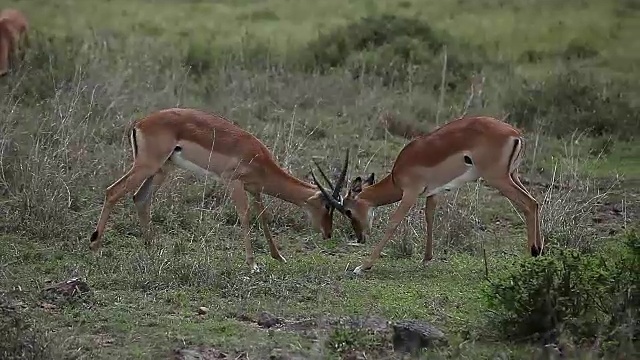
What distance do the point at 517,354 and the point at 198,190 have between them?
4179mm

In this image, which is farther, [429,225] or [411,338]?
[429,225]

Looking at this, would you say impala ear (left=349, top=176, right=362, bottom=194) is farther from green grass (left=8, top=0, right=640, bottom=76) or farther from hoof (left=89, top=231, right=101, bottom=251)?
green grass (left=8, top=0, right=640, bottom=76)

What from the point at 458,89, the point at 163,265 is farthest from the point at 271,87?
the point at 163,265

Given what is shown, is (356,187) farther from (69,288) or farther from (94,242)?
(69,288)

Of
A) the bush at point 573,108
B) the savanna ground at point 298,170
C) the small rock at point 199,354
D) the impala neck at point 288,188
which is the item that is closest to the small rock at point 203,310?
the savanna ground at point 298,170

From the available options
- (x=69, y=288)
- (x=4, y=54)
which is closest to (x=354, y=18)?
(x=4, y=54)

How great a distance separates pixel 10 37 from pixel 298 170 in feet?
15.0

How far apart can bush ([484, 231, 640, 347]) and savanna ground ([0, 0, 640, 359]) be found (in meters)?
0.06

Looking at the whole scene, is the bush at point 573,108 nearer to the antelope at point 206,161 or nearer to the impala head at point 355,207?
the impala head at point 355,207

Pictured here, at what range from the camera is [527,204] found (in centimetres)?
745

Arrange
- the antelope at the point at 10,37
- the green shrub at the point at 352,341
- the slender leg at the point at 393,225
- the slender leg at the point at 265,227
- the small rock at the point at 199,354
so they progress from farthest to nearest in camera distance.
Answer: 1. the antelope at the point at 10,37
2. the slender leg at the point at 265,227
3. the slender leg at the point at 393,225
4. the green shrub at the point at 352,341
5. the small rock at the point at 199,354

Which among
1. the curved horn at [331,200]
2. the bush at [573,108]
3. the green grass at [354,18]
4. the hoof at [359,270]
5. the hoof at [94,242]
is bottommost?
the green grass at [354,18]

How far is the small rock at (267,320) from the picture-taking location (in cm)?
564

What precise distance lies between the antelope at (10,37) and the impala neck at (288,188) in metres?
→ 4.59
